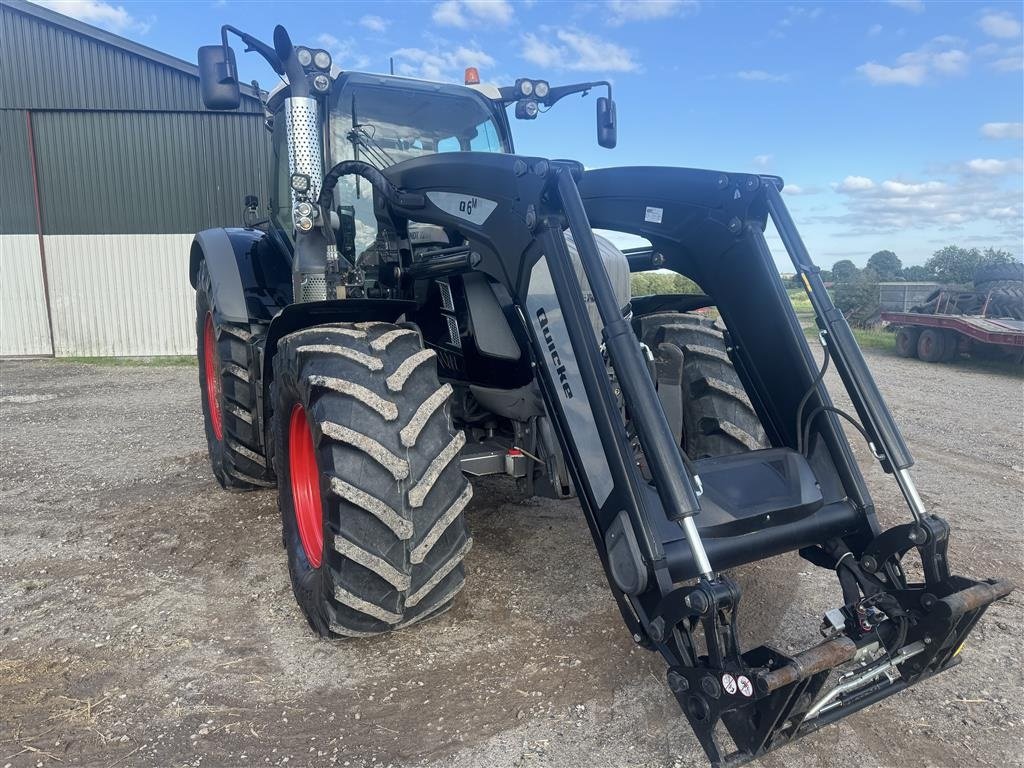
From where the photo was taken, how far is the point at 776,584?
11.4 ft

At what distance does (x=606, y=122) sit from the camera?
15.3 ft

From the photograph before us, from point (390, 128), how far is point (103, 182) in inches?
448

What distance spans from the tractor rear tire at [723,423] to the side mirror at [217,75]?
2.49 metres

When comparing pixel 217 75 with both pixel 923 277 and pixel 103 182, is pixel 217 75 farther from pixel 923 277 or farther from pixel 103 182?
pixel 923 277

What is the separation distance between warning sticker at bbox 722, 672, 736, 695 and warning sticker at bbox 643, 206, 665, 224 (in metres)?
1.94

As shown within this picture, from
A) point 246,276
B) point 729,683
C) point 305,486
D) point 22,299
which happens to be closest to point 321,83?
point 246,276

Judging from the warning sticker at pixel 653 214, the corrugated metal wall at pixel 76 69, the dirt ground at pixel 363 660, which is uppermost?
the corrugated metal wall at pixel 76 69

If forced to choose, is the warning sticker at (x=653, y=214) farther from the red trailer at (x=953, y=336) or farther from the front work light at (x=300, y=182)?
the red trailer at (x=953, y=336)

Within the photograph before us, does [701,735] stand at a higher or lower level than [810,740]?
higher

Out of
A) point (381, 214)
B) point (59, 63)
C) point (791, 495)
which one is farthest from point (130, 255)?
point (791, 495)

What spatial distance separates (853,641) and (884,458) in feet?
2.44

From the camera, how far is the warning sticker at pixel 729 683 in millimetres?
1891

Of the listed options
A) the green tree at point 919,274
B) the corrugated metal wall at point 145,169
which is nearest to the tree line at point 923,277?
the green tree at point 919,274

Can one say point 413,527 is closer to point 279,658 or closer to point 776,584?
point 279,658
